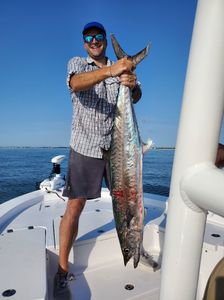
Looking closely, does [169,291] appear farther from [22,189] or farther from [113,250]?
[22,189]

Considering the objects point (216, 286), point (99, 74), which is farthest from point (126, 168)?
point (216, 286)

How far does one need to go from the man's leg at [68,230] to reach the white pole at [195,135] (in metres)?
1.99

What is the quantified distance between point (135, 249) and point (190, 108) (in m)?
1.79

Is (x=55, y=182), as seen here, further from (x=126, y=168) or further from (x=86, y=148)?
(x=126, y=168)

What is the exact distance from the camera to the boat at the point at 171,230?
69 centimetres

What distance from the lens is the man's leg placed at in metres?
2.72

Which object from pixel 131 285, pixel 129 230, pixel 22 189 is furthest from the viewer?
pixel 22 189

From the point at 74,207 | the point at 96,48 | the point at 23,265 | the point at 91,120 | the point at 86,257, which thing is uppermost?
the point at 96,48

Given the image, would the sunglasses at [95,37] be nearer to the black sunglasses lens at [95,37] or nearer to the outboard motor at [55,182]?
the black sunglasses lens at [95,37]

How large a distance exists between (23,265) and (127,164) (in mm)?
1024

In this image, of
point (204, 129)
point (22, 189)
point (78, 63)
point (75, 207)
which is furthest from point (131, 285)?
point (22, 189)

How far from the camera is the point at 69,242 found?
275 centimetres

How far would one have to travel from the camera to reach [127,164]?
212 centimetres

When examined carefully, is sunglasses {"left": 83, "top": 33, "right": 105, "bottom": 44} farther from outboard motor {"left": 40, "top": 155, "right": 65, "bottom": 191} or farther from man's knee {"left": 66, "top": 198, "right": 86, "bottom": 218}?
outboard motor {"left": 40, "top": 155, "right": 65, "bottom": 191}
